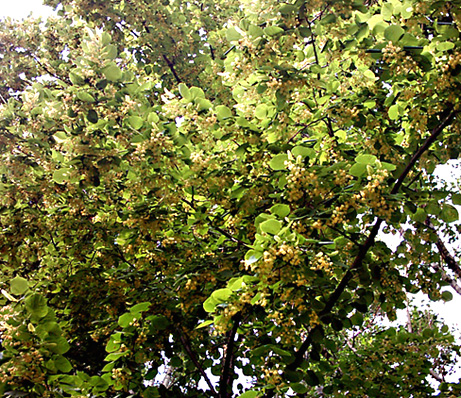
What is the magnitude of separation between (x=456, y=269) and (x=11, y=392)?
867 cm

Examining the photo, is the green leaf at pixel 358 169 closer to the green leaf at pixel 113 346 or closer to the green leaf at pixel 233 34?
the green leaf at pixel 233 34

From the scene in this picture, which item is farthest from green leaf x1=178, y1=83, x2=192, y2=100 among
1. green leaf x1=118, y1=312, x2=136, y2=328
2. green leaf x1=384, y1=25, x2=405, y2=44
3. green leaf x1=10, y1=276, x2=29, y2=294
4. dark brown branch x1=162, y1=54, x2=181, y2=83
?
dark brown branch x1=162, y1=54, x2=181, y2=83

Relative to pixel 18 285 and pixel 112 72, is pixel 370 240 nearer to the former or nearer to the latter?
pixel 112 72

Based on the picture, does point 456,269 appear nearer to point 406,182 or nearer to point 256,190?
point 406,182

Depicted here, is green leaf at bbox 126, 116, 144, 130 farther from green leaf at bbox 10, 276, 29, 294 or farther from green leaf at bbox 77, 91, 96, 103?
green leaf at bbox 10, 276, 29, 294

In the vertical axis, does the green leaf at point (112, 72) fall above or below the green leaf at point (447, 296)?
above

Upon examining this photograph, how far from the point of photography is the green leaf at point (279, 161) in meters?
3.06

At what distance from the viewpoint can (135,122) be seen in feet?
10.5

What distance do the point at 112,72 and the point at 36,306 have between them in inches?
73.7

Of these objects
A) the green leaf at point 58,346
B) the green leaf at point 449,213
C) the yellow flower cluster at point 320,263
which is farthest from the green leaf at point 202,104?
the green leaf at point 449,213

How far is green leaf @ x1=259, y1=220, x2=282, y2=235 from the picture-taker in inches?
98.6

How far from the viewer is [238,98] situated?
3.77 metres

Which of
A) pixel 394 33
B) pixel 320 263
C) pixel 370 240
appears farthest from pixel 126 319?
pixel 394 33

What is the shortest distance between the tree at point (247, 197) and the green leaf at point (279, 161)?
1 cm
